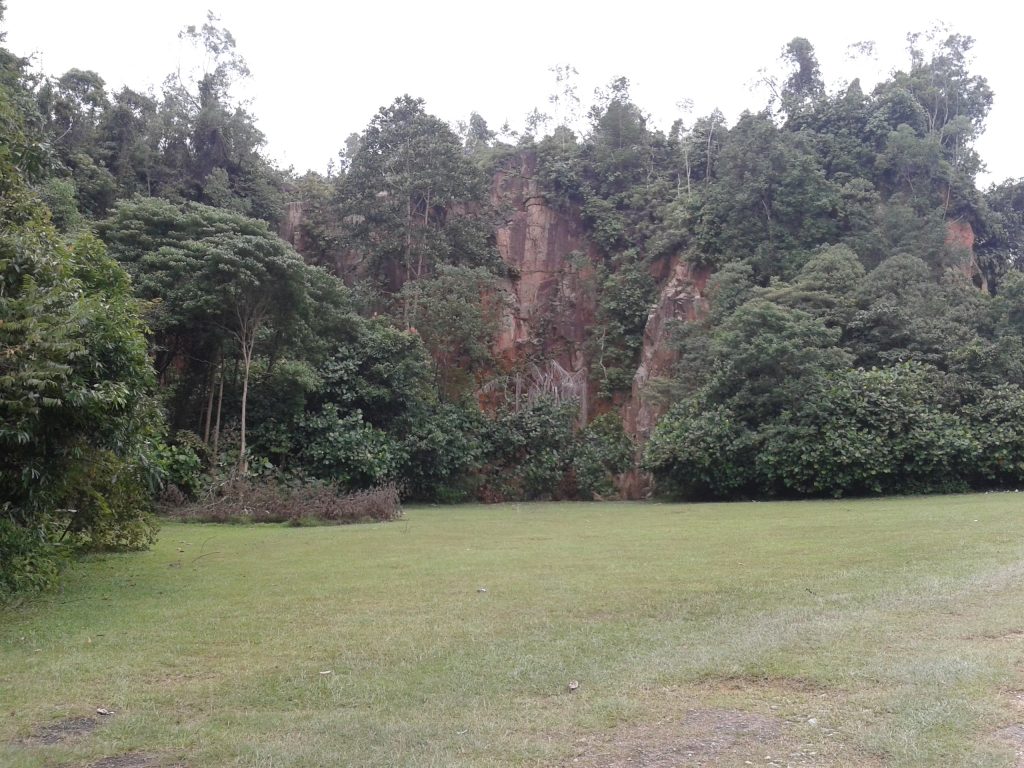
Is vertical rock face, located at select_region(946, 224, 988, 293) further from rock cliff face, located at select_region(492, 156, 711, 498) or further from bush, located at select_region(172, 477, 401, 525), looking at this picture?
bush, located at select_region(172, 477, 401, 525)

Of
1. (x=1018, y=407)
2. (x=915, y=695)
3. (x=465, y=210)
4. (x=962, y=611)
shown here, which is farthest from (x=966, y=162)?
(x=915, y=695)

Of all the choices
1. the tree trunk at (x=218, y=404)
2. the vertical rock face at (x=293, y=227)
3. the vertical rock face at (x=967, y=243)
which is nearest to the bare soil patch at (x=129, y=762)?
the tree trunk at (x=218, y=404)

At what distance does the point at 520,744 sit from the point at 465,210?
99.8ft

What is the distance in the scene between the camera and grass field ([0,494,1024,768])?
3.96 metres

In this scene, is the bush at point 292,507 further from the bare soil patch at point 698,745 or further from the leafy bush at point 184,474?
the bare soil patch at point 698,745

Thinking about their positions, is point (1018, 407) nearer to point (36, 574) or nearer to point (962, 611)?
point (962, 611)

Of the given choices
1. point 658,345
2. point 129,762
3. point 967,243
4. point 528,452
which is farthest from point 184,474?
point 967,243

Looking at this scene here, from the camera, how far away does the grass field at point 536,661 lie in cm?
396

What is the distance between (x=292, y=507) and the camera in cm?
1814

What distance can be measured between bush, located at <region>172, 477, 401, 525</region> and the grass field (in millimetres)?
7355

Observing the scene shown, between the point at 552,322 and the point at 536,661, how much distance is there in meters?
28.9

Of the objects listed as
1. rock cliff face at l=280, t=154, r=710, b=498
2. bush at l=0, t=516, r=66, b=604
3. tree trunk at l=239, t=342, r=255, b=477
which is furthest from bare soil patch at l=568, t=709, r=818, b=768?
rock cliff face at l=280, t=154, r=710, b=498

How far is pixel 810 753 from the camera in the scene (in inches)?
148

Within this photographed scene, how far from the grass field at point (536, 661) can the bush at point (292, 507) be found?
24.1ft
